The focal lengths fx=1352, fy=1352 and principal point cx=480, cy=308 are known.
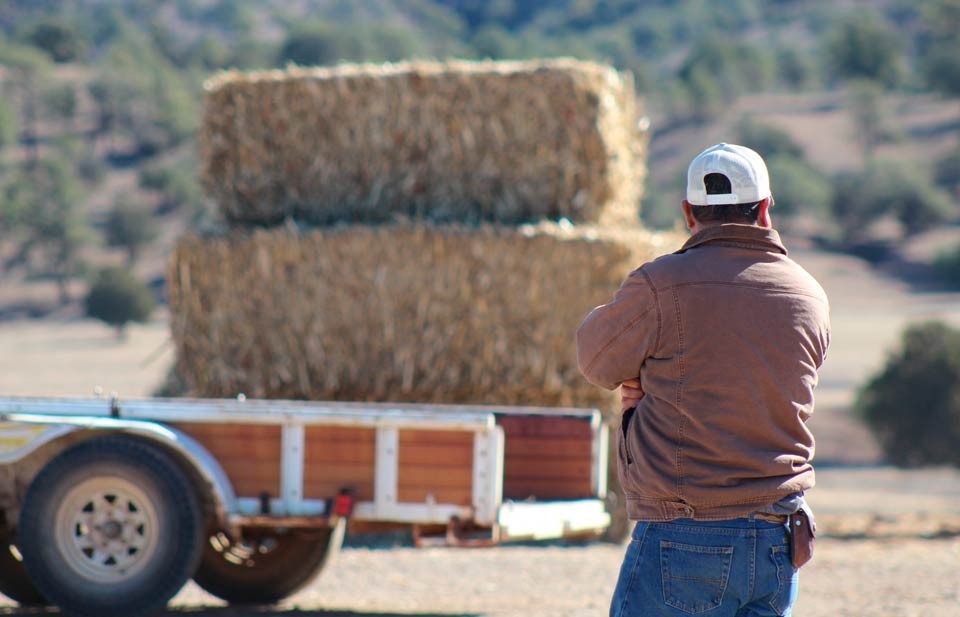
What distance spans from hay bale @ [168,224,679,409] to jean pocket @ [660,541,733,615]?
5558 mm

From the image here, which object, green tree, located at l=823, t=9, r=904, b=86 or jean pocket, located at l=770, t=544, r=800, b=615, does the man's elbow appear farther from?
green tree, located at l=823, t=9, r=904, b=86

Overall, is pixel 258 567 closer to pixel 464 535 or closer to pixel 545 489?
pixel 464 535

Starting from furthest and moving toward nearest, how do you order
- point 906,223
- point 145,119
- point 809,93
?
point 809,93 → point 145,119 → point 906,223

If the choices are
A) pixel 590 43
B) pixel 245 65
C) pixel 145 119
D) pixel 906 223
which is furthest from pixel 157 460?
pixel 590 43

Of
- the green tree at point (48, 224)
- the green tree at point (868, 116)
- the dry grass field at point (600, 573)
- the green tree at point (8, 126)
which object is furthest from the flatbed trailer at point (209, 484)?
the green tree at point (868, 116)

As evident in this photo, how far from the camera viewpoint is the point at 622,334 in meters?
3.24

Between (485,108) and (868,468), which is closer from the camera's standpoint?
(485,108)

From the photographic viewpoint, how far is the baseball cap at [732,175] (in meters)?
3.27

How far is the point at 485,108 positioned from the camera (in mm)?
9102

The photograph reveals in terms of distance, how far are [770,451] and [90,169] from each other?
55.8 metres

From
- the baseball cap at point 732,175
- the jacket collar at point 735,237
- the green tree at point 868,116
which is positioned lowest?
the jacket collar at point 735,237

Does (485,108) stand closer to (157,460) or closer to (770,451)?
(157,460)

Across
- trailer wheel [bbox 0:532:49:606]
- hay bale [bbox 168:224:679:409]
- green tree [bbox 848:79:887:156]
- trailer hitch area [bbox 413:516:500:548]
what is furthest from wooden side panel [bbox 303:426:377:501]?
green tree [bbox 848:79:887:156]

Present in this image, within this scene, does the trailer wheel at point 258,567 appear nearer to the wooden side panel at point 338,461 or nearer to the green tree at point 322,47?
the wooden side panel at point 338,461
